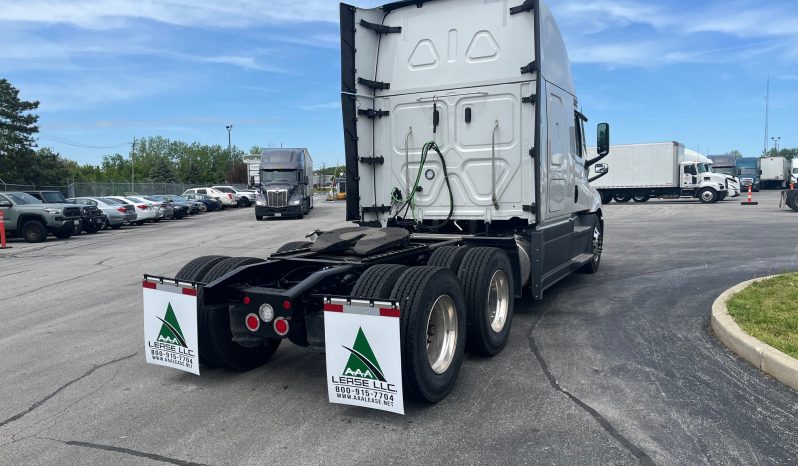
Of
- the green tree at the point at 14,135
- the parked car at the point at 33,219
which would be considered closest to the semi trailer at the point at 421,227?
the parked car at the point at 33,219

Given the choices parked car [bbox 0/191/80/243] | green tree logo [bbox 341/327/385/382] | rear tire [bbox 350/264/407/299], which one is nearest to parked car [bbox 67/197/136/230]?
parked car [bbox 0/191/80/243]

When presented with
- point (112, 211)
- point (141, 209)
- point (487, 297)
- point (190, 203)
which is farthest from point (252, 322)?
point (190, 203)

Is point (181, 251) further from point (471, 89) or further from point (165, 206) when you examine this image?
point (165, 206)

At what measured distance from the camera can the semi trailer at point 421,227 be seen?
4.21 metres

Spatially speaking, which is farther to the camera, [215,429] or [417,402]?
[417,402]

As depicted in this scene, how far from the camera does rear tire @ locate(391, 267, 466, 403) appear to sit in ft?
13.5

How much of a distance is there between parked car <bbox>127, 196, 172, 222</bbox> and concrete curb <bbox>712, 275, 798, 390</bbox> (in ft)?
88.3

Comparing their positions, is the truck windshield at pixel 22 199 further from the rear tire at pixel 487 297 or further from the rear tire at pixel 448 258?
the rear tire at pixel 487 297

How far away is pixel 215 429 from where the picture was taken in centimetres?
405

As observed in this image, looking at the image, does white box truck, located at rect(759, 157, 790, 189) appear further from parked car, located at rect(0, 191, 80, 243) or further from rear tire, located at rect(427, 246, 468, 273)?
rear tire, located at rect(427, 246, 468, 273)

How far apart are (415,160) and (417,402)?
3.80 m

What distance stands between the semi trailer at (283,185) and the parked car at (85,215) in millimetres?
7328

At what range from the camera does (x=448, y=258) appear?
5578 mm

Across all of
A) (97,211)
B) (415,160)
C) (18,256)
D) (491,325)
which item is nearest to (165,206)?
(97,211)
